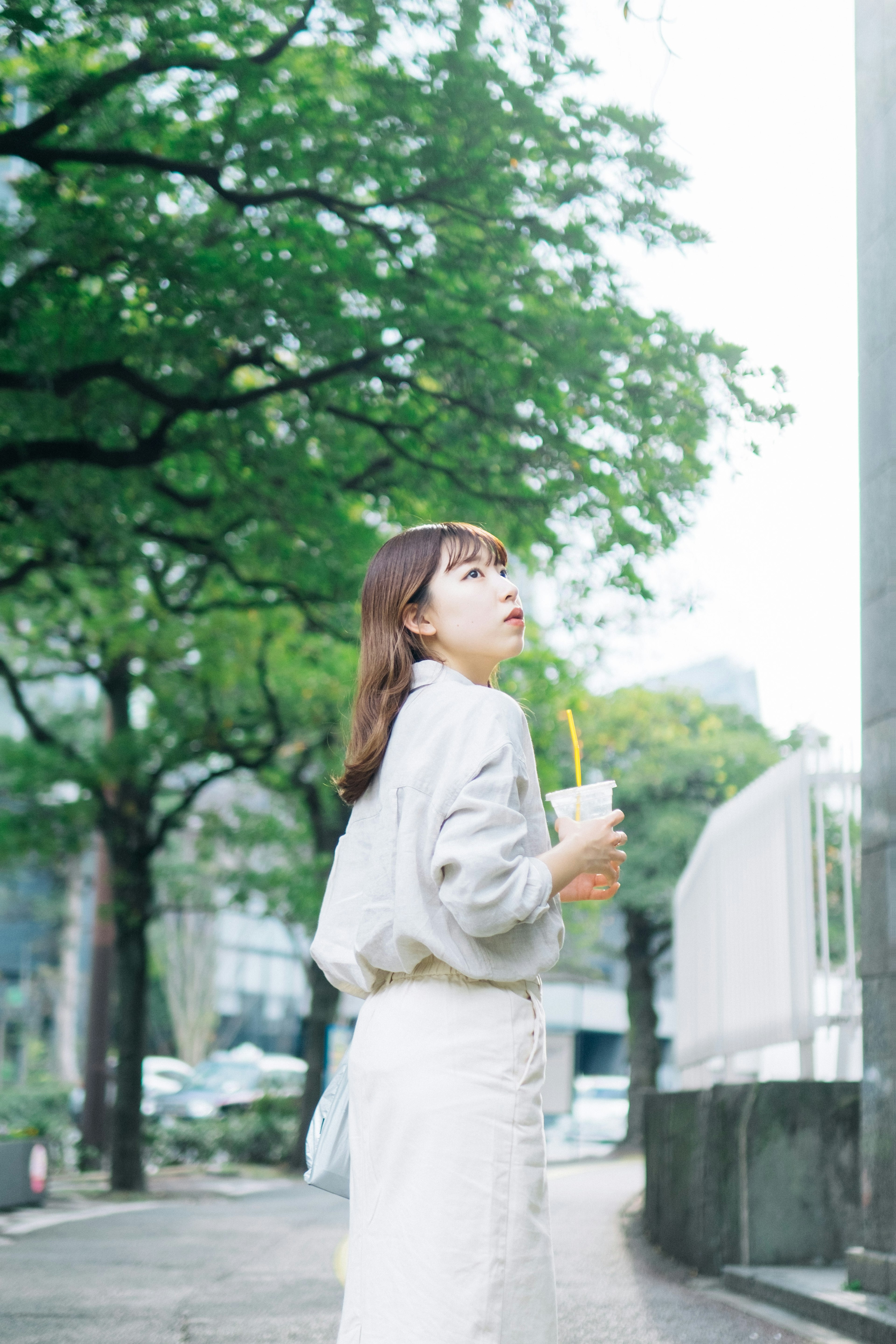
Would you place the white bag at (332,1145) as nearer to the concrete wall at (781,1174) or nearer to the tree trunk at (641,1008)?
the concrete wall at (781,1174)

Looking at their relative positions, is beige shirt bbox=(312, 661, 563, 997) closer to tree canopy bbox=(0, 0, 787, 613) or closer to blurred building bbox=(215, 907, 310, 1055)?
tree canopy bbox=(0, 0, 787, 613)

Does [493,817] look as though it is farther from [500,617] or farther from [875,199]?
[875,199]

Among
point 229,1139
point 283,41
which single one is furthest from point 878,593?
point 229,1139

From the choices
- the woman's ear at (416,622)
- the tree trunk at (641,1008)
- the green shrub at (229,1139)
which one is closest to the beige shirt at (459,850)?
the woman's ear at (416,622)

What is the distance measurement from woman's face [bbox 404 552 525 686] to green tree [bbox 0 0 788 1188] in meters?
5.79

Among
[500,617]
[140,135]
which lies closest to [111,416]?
[140,135]

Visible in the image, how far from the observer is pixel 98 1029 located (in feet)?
64.7

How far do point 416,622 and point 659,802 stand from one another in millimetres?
26013

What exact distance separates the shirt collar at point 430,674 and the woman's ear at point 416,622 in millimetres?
55

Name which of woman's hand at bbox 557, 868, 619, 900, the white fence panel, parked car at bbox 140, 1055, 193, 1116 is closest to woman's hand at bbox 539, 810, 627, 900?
woman's hand at bbox 557, 868, 619, 900

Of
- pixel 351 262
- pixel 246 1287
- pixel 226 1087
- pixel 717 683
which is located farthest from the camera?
pixel 226 1087

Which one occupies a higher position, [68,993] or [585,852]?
[585,852]

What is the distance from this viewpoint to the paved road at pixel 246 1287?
527cm

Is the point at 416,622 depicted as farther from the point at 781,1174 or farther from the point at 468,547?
the point at 781,1174
